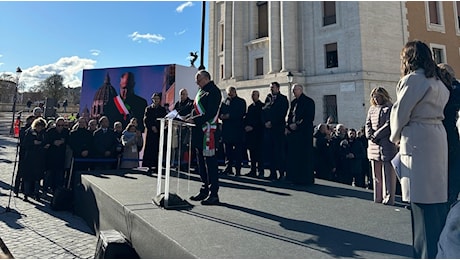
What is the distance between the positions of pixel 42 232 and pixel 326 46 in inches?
985

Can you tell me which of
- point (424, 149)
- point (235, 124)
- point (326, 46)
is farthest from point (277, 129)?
point (326, 46)

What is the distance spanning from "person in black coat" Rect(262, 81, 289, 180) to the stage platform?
0.97 metres

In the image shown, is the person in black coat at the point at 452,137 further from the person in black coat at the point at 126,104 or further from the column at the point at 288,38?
the column at the point at 288,38

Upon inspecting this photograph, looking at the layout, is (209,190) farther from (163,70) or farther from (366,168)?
(163,70)

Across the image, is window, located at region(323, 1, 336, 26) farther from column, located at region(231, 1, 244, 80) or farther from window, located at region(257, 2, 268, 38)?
column, located at region(231, 1, 244, 80)

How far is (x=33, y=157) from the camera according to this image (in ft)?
24.5

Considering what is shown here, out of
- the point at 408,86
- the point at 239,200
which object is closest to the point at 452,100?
the point at 408,86

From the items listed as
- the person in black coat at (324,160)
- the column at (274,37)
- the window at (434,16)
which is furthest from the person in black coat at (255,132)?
the window at (434,16)

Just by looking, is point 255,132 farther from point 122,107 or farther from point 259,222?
point 122,107

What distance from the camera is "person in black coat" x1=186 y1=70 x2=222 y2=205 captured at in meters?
4.09

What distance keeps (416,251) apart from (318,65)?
25.1 metres

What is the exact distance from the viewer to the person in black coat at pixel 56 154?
25.0ft

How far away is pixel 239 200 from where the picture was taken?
4414mm

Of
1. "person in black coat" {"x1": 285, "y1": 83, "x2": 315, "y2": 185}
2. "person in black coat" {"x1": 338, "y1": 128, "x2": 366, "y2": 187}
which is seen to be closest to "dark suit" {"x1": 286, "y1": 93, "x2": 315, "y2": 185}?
"person in black coat" {"x1": 285, "y1": 83, "x2": 315, "y2": 185}
